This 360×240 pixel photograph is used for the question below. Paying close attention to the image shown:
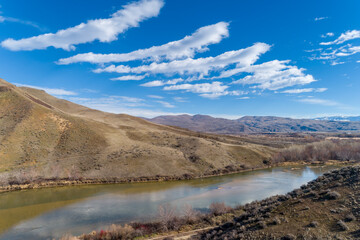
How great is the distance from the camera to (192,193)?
129 feet

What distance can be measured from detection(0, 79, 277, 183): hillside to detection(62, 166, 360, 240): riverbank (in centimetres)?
2932

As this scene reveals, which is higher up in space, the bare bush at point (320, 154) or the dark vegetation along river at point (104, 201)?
the bare bush at point (320, 154)

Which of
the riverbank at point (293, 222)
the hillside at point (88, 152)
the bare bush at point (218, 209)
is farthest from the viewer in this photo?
the hillside at point (88, 152)

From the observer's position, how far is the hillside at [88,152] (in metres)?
49.2

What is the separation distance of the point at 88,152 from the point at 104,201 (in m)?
27.4

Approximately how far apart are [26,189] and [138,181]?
2222 centimetres

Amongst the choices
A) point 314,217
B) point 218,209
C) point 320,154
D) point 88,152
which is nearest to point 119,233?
point 218,209

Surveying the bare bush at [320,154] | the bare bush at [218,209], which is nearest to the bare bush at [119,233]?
the bare bush at [218,209]

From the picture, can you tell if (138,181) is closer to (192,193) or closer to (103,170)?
(103,170)

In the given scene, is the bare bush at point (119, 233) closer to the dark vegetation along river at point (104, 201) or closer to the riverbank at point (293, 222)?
the riverbank at point (293, 222)

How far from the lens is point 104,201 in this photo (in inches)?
1356

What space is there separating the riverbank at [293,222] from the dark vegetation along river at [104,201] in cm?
479

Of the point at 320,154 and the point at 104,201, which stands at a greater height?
the point at 320,154

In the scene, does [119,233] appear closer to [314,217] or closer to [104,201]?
[104,201]
